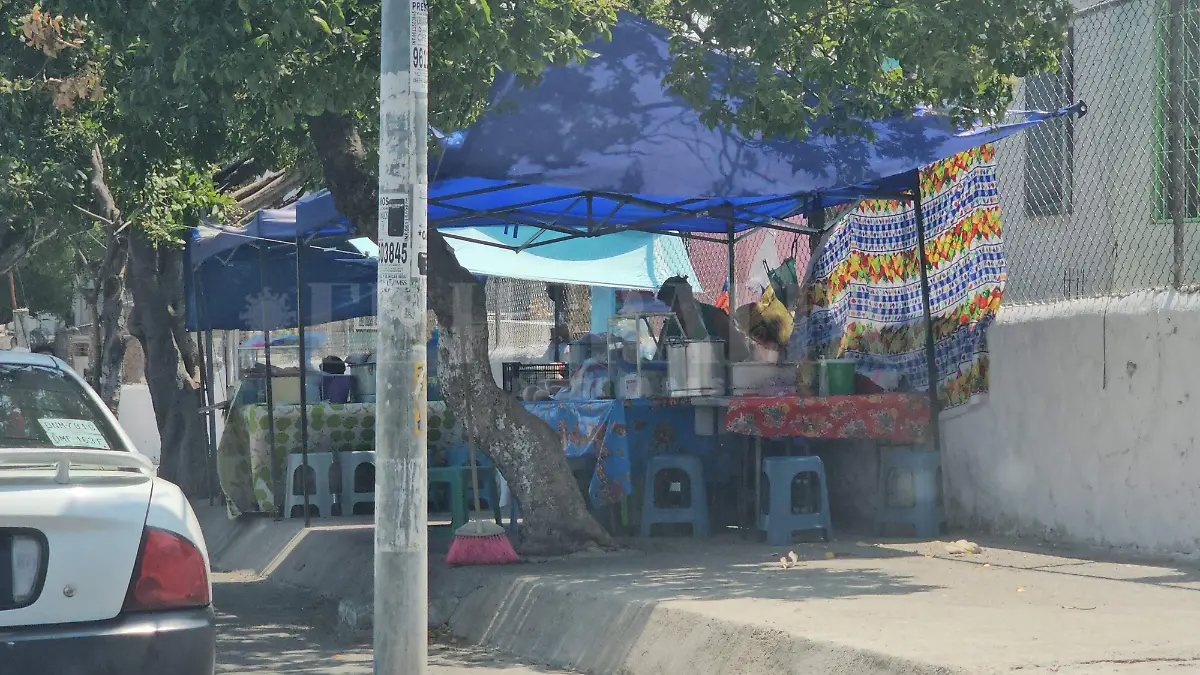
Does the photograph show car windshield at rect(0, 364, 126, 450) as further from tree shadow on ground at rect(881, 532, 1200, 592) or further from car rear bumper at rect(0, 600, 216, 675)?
tree shadow on ground at rect(881, 532, 1200, 592)

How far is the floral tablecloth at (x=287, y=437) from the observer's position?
1212 cm

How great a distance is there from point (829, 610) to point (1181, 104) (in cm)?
378

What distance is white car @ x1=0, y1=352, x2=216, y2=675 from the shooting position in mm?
4023

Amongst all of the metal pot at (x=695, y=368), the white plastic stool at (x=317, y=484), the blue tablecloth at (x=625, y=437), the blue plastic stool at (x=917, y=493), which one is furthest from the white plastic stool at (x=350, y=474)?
the blue plastic stool at (x=917, y=493)

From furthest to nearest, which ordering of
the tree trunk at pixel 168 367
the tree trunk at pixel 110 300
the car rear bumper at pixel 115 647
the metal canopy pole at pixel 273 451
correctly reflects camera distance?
the tree trunk at pixel 168 367 → the tree trunk at pixel 110 300 → the metal canopy pole at pixel 273 451 → the car rear bumper at pixel 115 647

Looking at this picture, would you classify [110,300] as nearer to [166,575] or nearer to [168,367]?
[168,367]

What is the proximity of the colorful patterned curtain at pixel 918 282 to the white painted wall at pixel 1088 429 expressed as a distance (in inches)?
11.1

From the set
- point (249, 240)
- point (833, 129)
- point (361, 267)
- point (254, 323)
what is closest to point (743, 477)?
point (833, 129)

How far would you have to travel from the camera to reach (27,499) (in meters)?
4.07

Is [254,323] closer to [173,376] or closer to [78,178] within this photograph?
[173,376]

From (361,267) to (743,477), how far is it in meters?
5.64

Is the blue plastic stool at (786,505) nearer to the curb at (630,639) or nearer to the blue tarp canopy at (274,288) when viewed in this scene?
the curb at (630,639)

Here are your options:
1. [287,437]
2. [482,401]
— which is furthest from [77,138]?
[482,401]

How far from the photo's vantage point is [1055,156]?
9602 millimetres
